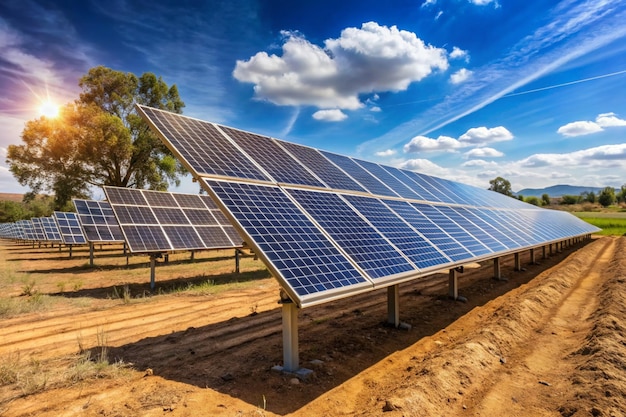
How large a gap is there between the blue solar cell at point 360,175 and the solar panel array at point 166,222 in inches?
292

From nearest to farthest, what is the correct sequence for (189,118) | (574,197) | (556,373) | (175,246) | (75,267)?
(556,373) → (189,118) → (175,246) → (75,267) → (574,197)

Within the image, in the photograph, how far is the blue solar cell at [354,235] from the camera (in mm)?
7527

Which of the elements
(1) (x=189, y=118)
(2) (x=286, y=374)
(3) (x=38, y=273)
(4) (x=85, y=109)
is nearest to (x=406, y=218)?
(2) (x=286, y=374)

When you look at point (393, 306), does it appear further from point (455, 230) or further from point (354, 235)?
point (455, 230)

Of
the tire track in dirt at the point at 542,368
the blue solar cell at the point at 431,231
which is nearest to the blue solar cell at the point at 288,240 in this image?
the tire track in dirt at the point at 542,368

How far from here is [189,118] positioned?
10.1m

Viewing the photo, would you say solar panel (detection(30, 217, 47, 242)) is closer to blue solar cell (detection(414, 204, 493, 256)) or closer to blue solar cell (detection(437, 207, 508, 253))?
blue solar cell (detection(414, 204, 493, 256))

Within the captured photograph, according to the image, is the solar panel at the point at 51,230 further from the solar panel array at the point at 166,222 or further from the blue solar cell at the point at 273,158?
the blue solar cell at the point at 273,158

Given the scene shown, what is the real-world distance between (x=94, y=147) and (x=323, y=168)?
1268 inches

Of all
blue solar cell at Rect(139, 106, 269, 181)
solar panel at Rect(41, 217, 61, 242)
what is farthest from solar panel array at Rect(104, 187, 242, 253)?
solar panel at Rect(41, 217, 61, 242)

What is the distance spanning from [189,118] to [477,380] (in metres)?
9.64

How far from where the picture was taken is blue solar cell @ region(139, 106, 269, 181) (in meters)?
7.97

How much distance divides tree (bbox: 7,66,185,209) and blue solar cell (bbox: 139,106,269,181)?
99.3ft

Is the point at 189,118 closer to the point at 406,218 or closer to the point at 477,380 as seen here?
the point at 406,218
